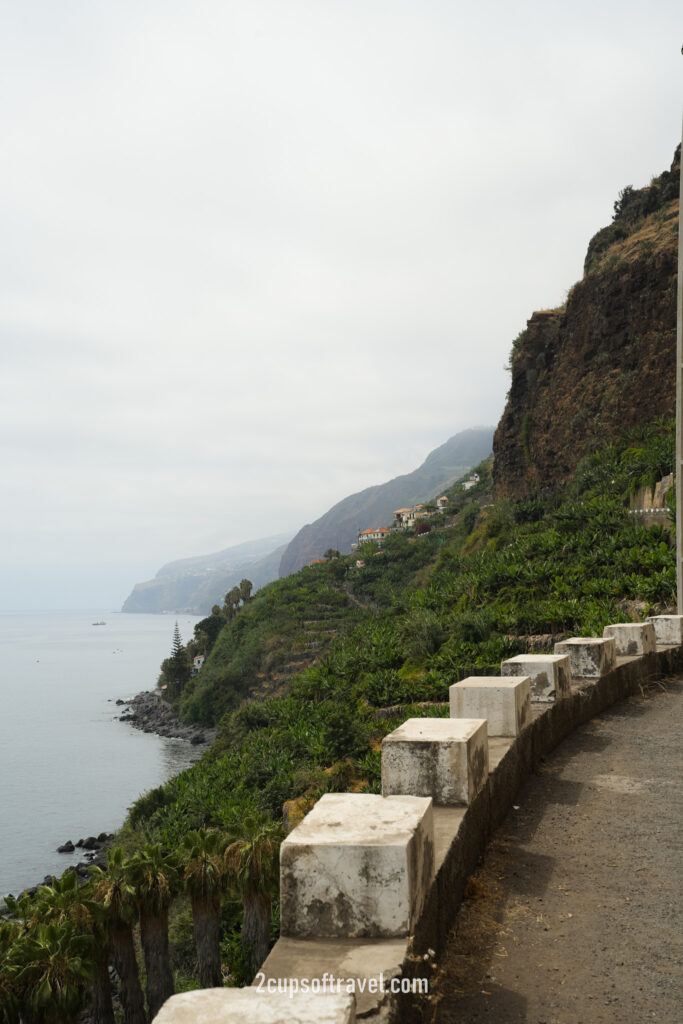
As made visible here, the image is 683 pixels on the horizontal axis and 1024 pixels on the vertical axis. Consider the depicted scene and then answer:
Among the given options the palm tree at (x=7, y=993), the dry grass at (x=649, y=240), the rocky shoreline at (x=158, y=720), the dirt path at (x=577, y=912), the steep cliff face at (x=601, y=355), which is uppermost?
the dry grass at (x=649, y=240)

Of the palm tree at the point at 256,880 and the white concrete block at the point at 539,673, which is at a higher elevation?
the white concrete block at the point at 539,673

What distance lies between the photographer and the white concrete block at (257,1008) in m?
1.86

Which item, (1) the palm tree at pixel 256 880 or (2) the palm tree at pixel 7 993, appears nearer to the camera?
(2) the palm tree at pixel 7 993

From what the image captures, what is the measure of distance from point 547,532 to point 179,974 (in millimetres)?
19901

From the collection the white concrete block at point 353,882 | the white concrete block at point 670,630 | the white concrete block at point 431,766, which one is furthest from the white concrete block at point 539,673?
the white concrete block at point 670,630

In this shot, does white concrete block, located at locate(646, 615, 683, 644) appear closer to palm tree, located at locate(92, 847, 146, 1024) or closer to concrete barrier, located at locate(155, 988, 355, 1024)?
concrete barrier, located at locate(155, 988, 355, 1024)

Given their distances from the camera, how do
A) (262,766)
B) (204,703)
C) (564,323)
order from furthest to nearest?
(204,703)
(564,323)
(262,766)

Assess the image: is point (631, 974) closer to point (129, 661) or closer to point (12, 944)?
point (12, 944)

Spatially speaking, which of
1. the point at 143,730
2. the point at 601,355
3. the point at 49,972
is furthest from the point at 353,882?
the point at 143,730

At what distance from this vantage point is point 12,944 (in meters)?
14.3

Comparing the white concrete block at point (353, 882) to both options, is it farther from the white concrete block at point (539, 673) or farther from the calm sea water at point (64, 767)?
the calm sea water at point (64, 767)

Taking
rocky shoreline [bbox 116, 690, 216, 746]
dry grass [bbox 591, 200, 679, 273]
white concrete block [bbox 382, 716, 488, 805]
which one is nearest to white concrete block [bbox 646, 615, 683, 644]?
white concrete block [bbox 382, 716, 488, 805]

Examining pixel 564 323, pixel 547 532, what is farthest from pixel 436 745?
pixel 564 323

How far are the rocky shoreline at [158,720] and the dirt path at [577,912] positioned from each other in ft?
204
